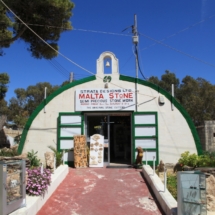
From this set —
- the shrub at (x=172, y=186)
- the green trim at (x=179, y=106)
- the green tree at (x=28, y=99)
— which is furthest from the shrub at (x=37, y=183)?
the green tree at (x=28, y=99)

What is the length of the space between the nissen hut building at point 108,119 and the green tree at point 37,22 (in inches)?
132

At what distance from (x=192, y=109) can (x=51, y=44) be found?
18.6m

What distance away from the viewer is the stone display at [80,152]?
11867 millimetres

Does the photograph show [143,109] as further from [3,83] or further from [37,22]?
[3,83]

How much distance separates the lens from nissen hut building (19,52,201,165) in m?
12.4

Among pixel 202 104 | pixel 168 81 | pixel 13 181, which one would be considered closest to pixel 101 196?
pixel 13 181

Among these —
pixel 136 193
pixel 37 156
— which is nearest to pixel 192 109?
pixel 37 156

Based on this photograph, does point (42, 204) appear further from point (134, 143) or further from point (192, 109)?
point (192, 109)

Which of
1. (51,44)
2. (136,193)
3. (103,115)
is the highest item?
(51,44)

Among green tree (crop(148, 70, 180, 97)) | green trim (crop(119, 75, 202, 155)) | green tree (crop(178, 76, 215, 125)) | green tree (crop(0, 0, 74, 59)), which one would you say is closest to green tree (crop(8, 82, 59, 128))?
green tree (crop(148, 70, 180, 97))

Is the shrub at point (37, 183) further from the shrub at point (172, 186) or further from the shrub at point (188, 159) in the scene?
the shrub at point (188, 159)

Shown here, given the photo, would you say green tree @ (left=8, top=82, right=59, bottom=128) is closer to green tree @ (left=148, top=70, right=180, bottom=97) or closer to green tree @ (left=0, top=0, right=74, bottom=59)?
green tree @ (left=148, top=70, right=180, bottom=97)

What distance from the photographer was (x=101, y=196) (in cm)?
789

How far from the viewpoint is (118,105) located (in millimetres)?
12648
